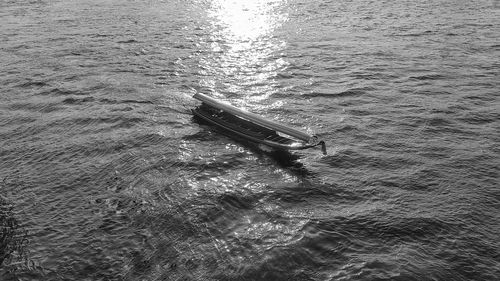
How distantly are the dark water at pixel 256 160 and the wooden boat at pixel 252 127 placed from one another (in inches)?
32.8

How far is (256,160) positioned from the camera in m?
22.5

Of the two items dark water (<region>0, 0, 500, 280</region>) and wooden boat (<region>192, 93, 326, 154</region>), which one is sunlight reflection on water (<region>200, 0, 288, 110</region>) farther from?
wooden boat (<region>192, 93, 326, 154</region>)

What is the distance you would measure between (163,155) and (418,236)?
1313 cm

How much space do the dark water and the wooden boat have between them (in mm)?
834

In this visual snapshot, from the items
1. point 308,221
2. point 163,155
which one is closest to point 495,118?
point 308,221

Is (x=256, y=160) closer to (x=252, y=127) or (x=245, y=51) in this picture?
(x=252, y=127)

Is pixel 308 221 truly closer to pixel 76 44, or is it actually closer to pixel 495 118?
pixel 495 118

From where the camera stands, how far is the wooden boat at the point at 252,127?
21.5 meters

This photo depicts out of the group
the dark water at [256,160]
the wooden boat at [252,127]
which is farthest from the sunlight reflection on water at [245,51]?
the wooden boat at [252,127]

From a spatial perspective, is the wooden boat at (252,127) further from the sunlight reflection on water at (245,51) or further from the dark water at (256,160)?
the sunlight reflection on water at (245,51)

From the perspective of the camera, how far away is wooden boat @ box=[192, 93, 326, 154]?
21.5m

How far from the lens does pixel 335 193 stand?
1942 cm

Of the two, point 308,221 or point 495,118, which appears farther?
point 495,118

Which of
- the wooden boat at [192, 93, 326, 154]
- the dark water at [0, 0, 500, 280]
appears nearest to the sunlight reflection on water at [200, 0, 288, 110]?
the dark water at [0, 0, 500, 280]
